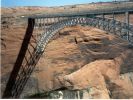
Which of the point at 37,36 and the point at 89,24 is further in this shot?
the point at 37,36

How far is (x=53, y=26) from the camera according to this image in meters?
53.1

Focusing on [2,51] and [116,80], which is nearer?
[116,80]

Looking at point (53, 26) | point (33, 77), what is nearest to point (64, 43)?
point (53, 26)

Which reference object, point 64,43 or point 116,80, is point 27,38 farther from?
point 116,80

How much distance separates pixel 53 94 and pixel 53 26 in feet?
26.5

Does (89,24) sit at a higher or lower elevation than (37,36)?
higher

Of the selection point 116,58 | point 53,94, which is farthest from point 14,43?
point 116,58

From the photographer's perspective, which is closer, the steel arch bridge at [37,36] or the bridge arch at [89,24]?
the bridge arch at [89,24]

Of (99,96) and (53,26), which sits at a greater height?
(53,26)

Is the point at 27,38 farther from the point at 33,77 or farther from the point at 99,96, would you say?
the point at 99,96

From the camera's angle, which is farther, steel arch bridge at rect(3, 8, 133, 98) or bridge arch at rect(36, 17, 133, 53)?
steel arch bridge at rect(3, 8, 133, 98)

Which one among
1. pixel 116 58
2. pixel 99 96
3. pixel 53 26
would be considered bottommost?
pixel 99 96

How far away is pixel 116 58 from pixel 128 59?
4.37 feet

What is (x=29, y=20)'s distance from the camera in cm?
5484
